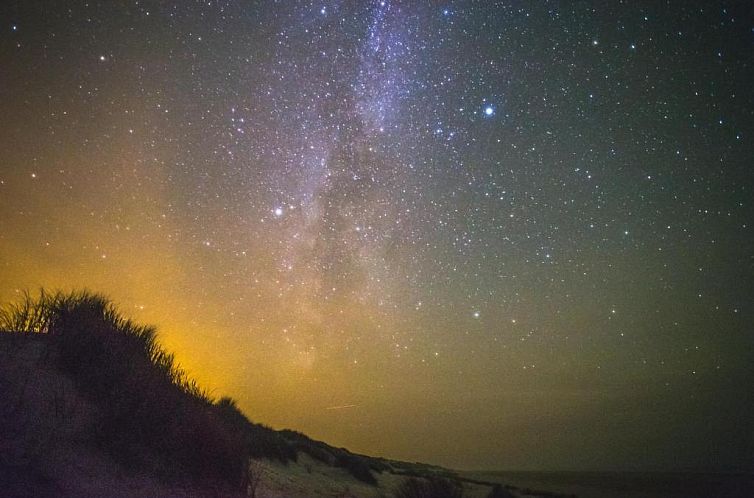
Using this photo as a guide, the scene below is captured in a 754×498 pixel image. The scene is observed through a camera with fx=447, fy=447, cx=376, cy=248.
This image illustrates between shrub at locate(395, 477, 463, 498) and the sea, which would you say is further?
the sea

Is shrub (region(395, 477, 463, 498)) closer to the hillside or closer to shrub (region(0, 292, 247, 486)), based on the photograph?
the hillside

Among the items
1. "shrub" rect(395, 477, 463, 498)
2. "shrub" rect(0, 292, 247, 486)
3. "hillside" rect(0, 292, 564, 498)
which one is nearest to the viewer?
"hillside" rect(0, 292, 564, 498)

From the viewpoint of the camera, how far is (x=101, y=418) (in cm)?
504

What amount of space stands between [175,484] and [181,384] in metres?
2.44

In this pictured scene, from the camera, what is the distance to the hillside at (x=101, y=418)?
14.0 feet

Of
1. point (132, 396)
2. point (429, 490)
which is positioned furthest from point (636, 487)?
point (132, 396)

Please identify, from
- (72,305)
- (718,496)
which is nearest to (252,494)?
(72,305)

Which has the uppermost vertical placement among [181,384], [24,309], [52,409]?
[24,309]

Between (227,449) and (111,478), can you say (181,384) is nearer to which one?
(227,449)

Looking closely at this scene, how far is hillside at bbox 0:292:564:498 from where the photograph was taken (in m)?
4.26

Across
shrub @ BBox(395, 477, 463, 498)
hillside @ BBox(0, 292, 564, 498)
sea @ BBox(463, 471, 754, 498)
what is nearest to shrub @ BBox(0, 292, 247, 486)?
hillside @ BBox(0, 292, 564, 498)

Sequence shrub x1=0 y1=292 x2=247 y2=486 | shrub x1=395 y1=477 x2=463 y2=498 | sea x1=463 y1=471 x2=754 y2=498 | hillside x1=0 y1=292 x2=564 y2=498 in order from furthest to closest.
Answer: sea x1=463 y1=471 x2=754 y2=498 → shrub x1=395 y1=477 x2=463 y2=498 → shrub x1=0 y1=292 x2=247 y2=486 → hillside x1=0 y1=292 x2=564 y2=498

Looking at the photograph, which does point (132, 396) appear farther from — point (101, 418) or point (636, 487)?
point (636, 487)

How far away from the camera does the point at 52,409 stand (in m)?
4.92
